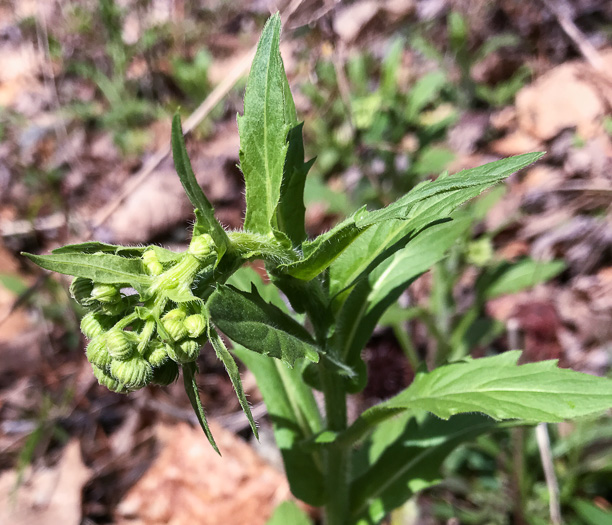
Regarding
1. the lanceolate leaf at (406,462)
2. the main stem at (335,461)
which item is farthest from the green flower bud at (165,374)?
the lanceolate leaf at (406,462)

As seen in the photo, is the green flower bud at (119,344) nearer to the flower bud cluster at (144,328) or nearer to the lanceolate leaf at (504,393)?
the flower bud cluster at (144,328)

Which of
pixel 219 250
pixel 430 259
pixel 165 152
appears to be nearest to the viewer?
pixel 219 250

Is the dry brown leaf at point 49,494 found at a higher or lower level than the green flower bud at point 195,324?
higher

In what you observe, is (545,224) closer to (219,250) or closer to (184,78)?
(219,250)

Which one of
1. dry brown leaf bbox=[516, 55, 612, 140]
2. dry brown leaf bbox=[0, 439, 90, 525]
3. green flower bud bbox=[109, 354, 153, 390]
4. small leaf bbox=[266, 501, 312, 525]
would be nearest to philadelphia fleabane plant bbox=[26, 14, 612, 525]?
green flower bud bbox=[109, 354, 153, 390]

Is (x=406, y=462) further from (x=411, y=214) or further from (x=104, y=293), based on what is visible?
(x=104, y=293)

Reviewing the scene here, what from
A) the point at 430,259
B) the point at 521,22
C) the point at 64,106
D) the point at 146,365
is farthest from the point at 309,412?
the point at 64,106

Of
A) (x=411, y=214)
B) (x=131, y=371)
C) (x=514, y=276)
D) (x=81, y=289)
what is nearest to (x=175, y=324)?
(x=131, y=371)
